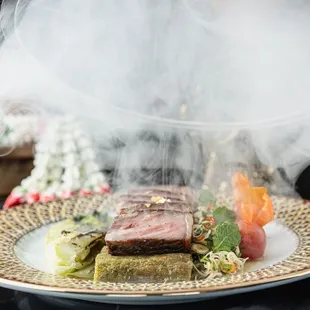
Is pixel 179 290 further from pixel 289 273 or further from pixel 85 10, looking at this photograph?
pixel 85 10

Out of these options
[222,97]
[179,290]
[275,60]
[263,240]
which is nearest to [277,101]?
[275,60]

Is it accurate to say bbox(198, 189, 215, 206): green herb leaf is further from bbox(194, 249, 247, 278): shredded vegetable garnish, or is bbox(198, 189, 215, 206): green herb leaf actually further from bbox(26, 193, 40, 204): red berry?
bbox(26, 193, 40, 204): red berry

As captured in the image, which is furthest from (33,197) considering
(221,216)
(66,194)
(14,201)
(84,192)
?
(221,216)

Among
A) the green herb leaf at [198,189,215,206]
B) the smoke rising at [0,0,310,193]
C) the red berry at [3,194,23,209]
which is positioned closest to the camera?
the smoke rising at [0,0,310,193]

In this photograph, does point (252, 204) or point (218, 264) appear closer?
point (218, 264)

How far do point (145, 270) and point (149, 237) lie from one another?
132mm

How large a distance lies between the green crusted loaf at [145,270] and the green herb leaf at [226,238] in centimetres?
24

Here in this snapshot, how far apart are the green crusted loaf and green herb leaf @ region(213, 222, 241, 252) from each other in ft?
0.78

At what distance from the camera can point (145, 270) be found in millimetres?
2000

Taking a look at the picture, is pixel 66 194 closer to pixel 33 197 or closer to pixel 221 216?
pixel 33 197

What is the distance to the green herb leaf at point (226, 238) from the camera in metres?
2.19

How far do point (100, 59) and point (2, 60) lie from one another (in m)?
0.53

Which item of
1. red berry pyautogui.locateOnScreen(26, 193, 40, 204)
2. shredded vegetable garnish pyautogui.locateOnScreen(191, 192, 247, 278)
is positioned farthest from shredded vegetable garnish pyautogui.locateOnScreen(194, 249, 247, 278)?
red berry pyautogui.locateOnScreen(26, 193, 40, 204)

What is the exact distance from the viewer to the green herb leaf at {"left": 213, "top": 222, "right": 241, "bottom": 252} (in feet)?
7.19
